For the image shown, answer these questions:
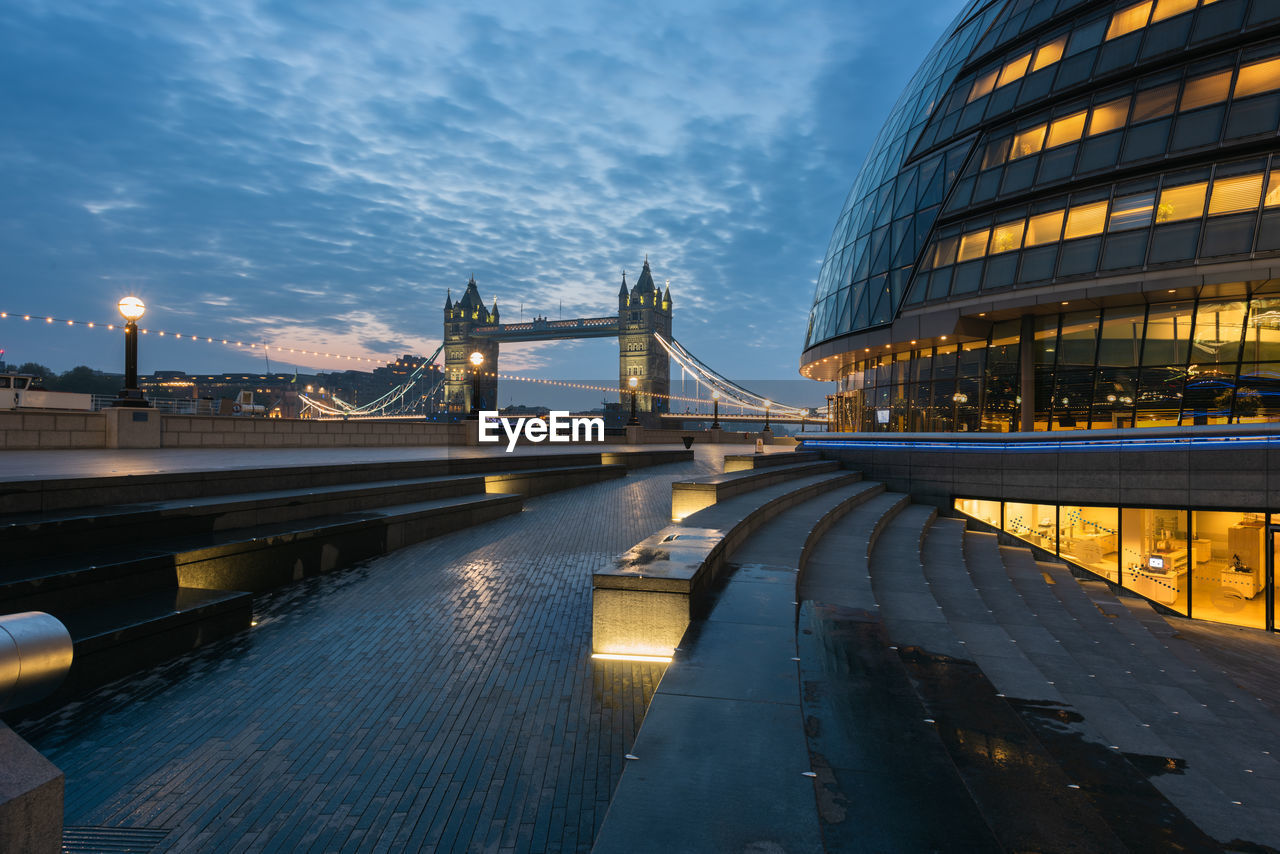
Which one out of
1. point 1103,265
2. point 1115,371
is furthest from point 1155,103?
point 1115,371

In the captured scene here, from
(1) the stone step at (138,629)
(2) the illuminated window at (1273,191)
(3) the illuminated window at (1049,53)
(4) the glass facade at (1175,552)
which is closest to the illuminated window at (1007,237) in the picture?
(2) the illuminated window at (1273,191)

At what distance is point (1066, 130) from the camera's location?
71.7 feet

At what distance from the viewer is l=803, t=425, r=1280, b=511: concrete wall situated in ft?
52.1

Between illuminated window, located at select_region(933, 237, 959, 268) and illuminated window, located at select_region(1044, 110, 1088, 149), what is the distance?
4331mm

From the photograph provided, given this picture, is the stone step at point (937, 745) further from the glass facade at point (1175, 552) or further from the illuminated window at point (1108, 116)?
the illuminated window at point (1108, 116)

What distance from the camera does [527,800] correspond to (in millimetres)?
3555

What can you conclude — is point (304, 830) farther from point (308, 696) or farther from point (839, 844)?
point (839, 844)

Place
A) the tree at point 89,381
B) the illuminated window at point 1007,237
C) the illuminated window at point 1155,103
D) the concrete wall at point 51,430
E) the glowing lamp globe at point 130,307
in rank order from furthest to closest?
1. the tree at point 89,381
2. the illuminated window at point 1007,237
3. the illuminated window at point 1155,103
4. the glowing lamp globe at point 130,307
5. the concrete wall at point 51,430

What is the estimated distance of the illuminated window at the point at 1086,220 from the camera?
2005cm

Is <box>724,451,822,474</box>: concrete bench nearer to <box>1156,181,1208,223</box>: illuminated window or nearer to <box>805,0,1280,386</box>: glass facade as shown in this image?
<box>805,0,1280,386</box>: glass facade

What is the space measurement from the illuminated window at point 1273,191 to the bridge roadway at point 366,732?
2292cm

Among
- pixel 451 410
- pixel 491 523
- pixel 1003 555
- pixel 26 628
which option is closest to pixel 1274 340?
pixel 1003 555

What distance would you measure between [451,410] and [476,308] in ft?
157

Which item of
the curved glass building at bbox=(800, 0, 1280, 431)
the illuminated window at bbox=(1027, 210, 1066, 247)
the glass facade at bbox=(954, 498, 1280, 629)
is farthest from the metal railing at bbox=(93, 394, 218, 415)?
the illuminated window at bbox=(1027, 210, 1066, 247)
